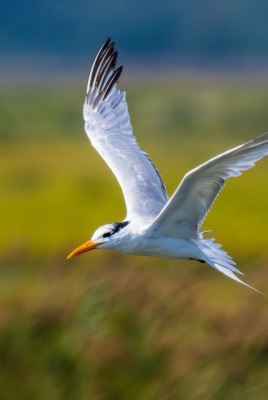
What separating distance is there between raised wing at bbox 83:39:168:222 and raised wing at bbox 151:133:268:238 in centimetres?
48

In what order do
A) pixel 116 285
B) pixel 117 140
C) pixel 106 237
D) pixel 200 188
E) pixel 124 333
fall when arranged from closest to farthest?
pixel 200 188 → pixel 106 237 → pixel 124 333 → pixel 116 285 → pixel 117 140

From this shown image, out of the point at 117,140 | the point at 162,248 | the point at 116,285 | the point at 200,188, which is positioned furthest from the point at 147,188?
the point at 200,188

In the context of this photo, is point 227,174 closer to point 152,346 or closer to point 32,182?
point 152,346

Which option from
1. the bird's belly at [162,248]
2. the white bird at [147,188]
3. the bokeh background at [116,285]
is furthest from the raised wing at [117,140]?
the bokeh background at [116,285]

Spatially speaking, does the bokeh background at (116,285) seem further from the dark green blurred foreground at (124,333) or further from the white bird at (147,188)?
the white bird at (147,188)

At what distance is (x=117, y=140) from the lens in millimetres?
10328

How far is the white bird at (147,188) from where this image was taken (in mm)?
8002

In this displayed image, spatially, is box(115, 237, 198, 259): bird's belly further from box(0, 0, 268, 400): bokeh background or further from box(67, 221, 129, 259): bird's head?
box(0, 0, 268, 400): bokeh background

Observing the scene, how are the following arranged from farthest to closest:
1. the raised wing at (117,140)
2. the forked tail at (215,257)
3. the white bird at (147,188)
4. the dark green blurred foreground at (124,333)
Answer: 1. the raised wing at (117,140)
2. the dark green blurred foreground at (124,333)
3. the forked tail at (215,257)
4. the white bird at (147,188)

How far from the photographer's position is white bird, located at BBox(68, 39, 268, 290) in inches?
315

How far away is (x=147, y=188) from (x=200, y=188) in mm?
1362

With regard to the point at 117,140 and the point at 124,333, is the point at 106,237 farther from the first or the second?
the point at 117,140

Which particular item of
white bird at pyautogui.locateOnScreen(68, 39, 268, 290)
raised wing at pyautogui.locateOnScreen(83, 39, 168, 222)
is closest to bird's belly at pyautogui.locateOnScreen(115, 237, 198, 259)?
white bird at pyautogui.locateOnScreen(68, 39, 268, 290)

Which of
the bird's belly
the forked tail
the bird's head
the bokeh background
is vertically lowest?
the bokeh background
